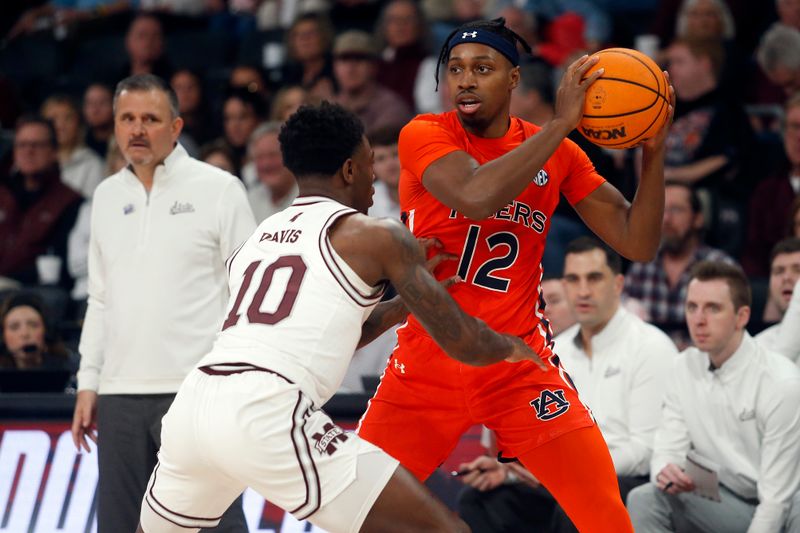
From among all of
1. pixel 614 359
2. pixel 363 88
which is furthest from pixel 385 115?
pixel 614 359

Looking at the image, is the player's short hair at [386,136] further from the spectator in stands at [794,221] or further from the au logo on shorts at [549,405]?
the au logo on shorts at [549,405]

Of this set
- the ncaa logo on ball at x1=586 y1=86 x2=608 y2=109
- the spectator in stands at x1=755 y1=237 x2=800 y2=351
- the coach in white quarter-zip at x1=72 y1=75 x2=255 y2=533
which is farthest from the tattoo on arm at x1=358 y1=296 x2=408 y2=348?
the spectator in stands at x1=755 y1=237 x2=800 y2=351

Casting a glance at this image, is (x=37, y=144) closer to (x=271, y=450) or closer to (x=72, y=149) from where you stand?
(x=72, y=149)

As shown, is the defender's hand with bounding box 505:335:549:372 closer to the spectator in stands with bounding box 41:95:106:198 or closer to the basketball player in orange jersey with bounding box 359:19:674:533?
the basketball player in orange jersey with bounding box 359:19:674:533

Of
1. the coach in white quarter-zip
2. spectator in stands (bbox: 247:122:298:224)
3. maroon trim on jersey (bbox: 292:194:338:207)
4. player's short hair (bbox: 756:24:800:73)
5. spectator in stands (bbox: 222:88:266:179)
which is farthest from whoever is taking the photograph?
spectator in stands (bbox: 222:88:266:179)

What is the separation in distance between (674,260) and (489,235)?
3.57 m

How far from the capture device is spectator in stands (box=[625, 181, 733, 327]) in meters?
7.89

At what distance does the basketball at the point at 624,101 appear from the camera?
447cm

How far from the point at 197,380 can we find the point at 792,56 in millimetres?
6345

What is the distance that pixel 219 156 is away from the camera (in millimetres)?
8859

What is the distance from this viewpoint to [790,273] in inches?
271

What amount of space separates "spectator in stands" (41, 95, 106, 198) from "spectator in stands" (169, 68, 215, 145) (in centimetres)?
79

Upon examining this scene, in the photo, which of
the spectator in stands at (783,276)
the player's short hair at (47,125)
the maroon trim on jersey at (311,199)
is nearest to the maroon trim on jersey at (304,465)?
the maroon trim on jersey at (311,199)

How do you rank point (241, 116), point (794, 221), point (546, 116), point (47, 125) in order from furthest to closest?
point (241, 116), point (47, 125), point (546, 116), point (794, 221)
